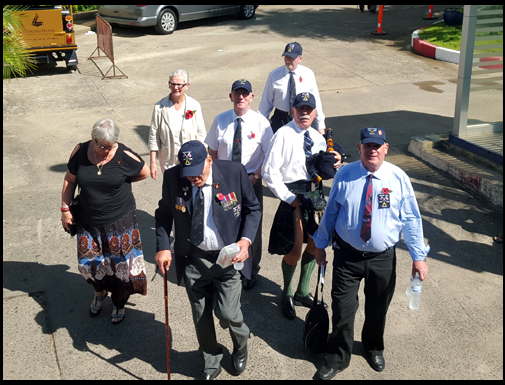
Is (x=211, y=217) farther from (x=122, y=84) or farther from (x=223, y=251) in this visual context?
(x=122, y=84)

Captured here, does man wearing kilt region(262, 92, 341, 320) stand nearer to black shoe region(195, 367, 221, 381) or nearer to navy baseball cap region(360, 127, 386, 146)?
navy baseball cap region(360, 127, 386, 146)

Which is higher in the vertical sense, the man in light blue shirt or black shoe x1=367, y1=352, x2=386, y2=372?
the man in light blue shirt

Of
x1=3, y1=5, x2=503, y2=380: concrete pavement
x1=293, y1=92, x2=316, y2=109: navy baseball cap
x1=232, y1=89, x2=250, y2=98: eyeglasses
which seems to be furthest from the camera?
x1=232, y1=89, x2=250, y2=98: eyeglasses

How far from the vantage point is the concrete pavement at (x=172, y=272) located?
457 cm

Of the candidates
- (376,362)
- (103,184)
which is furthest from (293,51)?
(376,362)

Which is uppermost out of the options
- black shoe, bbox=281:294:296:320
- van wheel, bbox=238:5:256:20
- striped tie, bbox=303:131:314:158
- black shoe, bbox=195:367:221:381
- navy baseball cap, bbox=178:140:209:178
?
van wheel, bbox=238:5:256:20

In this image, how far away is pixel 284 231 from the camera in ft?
16.1

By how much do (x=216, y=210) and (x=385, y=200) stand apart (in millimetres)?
1247

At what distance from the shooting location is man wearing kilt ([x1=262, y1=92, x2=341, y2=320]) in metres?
4.77

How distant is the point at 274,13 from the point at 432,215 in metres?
17.0

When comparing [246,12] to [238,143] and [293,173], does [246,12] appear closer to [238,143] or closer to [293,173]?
[238,143]

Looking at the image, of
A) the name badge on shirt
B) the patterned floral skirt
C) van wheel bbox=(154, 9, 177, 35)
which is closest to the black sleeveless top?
the patterned floral skirt

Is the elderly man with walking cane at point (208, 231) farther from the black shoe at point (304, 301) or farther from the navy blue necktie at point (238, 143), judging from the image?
the navy blue necktie at point (238, 143)

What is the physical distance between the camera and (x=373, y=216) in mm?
3992
